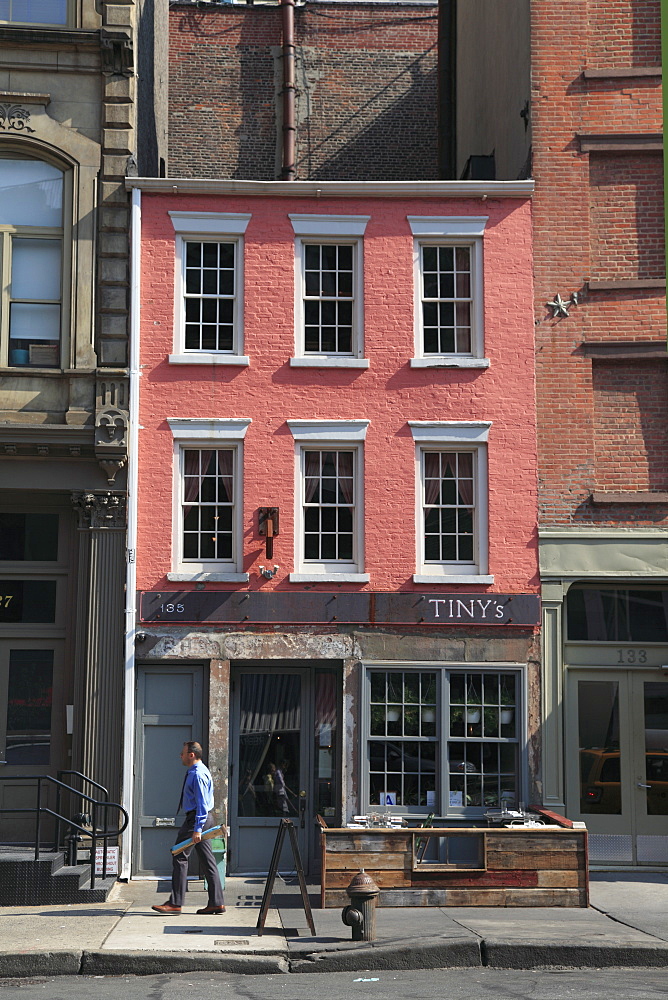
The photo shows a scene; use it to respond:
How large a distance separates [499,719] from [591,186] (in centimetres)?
766

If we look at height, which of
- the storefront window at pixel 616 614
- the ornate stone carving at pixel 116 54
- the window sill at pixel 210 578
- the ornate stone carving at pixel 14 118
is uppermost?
the ornate stone carving at pixel 116 54

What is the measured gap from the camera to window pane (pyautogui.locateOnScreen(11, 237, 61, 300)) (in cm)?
1600

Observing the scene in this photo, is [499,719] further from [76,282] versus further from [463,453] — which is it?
[76,282]

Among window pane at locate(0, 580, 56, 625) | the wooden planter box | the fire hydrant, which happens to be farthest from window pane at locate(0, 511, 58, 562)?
the fire hydrant

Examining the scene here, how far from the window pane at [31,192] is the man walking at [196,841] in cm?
782

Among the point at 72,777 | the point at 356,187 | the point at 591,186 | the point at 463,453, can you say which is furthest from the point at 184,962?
the point at 591,186

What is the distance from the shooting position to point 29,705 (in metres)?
15.7

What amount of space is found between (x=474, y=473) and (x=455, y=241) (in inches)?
131

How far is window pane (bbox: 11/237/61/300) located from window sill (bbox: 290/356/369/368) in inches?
136

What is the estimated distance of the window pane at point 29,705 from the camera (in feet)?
51.3

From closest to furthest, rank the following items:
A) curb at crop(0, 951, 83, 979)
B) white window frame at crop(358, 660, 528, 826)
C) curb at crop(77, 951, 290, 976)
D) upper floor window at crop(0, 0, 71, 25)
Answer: curb at crop(0, 951, 83, 979), curb at crop(77, 951, 290, 976), white window frame at crop(358, 660, 528, 826), upper floor window at crop(0, 0, 71, 25)

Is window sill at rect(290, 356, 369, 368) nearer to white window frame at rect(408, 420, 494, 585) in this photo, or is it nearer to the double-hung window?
white window frame at rect(408, 420, 494, 585)

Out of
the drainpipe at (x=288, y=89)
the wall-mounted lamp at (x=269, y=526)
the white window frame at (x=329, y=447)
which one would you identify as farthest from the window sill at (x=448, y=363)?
the drainpipe at (x=288, y=89)

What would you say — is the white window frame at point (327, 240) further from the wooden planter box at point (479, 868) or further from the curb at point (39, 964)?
the curb at point (39, 964)
